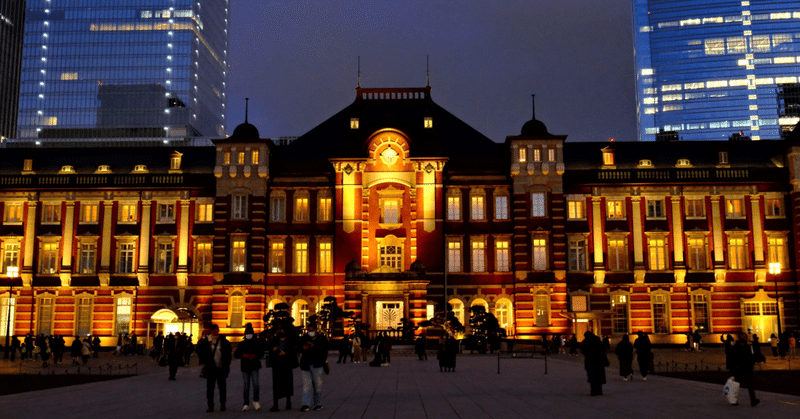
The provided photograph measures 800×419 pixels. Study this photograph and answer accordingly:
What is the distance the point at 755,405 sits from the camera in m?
18.8

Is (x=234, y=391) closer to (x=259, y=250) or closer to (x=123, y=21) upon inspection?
(x=259, y=250)

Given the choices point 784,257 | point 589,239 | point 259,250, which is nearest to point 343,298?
point 259,250

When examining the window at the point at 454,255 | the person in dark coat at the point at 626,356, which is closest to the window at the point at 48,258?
the window at the point at 454,255

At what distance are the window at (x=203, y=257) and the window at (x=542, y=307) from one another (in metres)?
23.0

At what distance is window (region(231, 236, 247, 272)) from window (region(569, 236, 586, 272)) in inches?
903

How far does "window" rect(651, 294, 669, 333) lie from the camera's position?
56.7 m

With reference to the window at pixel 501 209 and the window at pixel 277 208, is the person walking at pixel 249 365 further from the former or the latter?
the window at pixel 501 209

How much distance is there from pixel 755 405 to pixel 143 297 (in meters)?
46.8

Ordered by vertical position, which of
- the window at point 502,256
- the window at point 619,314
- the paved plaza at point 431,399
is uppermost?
the window at point 502,256

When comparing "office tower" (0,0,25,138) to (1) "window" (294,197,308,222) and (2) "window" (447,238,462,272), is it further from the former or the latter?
(2) "window" (447,238,462,272)

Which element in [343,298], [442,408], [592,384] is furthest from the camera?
[343,298]

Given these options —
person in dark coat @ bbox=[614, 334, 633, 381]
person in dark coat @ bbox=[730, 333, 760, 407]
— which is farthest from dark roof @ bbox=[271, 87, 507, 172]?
person in dark coat @ bbox=[730, 333, 760, 407]

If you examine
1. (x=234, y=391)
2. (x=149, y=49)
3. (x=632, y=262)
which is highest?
(x=149, y=49)

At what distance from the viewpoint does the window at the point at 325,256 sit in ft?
187
